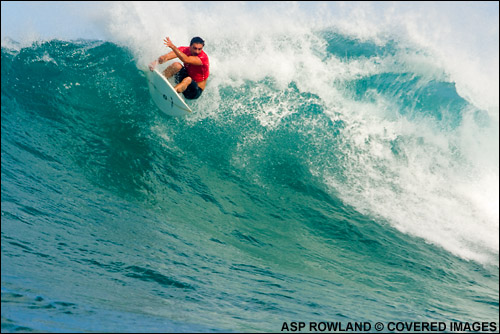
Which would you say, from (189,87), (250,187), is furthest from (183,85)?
(250,187)

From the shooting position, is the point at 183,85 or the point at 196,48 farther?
the point at 183,85

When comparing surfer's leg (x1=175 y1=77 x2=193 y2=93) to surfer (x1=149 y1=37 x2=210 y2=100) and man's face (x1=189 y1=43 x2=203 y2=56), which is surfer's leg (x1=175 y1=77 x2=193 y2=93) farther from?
man's face (x1=189 y1=43 x2=203 y2=56)

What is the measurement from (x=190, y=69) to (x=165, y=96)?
28.2 inches

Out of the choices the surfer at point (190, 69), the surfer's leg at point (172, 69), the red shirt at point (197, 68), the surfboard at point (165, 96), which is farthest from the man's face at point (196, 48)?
the surfboard at point (165, 96)

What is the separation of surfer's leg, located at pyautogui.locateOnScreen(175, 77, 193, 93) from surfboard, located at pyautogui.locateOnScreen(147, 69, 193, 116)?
97 mm

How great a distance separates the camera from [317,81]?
10.3 meters

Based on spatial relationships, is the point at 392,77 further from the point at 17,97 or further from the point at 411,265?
the point at 17,97

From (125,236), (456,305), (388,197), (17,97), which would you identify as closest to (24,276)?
(125,236)

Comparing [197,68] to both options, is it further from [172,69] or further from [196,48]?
[172,69]

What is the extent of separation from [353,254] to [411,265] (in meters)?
1.06

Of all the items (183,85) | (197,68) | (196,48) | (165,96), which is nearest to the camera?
A: (196,48)

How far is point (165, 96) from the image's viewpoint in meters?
7.96

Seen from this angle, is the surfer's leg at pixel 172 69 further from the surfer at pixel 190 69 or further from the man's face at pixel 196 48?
the man's face at pixel 196 48

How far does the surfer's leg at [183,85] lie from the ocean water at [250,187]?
1.02 m
